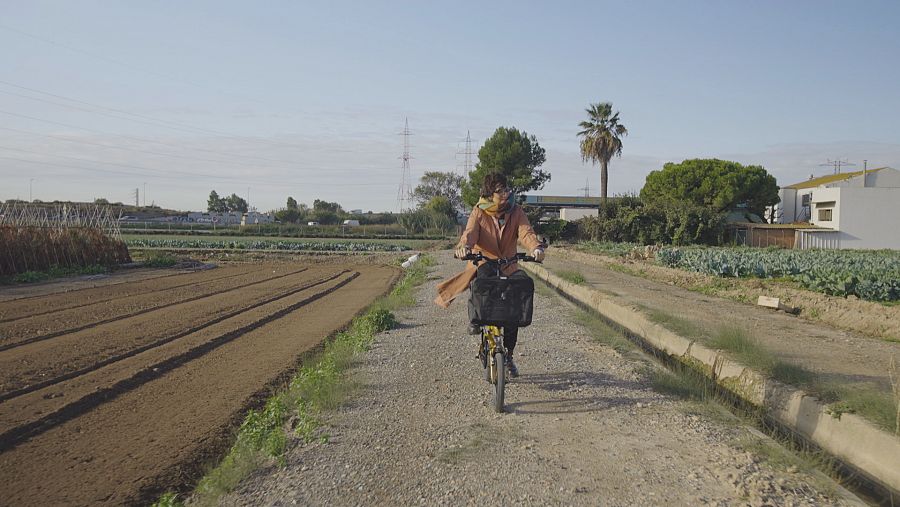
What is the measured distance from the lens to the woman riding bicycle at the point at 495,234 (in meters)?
6.35

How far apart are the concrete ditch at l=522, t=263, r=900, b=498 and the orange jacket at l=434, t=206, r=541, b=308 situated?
301cm

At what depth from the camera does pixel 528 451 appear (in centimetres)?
511

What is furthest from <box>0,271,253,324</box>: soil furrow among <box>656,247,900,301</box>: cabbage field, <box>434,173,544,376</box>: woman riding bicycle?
<box>656,247,900,301</box>: cabbage field

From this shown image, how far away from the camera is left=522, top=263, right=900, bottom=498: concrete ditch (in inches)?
208

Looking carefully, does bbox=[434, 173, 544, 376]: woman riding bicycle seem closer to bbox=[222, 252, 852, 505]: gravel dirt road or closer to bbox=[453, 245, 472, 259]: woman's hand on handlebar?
bbox=[453, 245, 472, 259]: woman's hand on handlebar

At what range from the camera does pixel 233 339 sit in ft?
41.0

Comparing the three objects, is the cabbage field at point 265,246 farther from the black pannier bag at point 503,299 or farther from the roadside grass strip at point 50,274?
the black pannier bag at point 503,299

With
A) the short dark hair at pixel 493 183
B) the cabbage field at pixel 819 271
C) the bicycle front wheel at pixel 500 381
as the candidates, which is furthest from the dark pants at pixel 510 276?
the cabbage field at pixel 819 271

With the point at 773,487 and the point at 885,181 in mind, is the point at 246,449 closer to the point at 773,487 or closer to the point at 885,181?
the point at 773,487

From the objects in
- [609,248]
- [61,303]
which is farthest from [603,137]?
[61,303]

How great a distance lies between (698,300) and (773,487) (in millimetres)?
13343

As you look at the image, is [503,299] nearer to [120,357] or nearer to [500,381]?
[500,381]

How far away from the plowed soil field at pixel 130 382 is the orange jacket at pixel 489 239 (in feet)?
8.32

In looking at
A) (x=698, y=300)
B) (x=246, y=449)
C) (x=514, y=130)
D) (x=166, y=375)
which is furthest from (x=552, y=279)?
(x=514, y=130)
